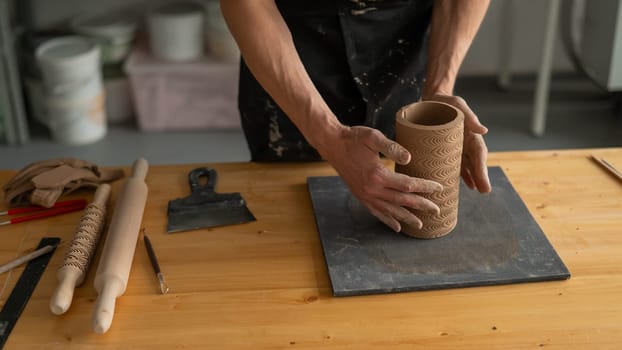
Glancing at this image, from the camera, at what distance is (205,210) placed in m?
1.14

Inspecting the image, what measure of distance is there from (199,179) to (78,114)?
1.86m

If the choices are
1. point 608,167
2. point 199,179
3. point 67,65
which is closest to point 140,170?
point 199,179

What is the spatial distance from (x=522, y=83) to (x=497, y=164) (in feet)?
7.64

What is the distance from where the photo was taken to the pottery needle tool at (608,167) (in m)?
1.21

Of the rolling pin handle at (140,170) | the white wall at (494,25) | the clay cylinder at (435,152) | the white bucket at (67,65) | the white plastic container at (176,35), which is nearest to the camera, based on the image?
the clay cylinder at (435,152)

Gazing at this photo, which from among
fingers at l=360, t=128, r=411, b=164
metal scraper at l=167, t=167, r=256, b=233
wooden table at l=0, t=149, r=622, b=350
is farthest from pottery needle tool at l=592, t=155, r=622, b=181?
metal scraper at l=167, t=167, r=256, b=233

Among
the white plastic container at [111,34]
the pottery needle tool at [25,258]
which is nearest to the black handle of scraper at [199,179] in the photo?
the pottery needle tool at [25,258]

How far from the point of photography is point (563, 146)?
9.43 feet

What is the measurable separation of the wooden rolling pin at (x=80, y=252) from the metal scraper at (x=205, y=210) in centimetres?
11

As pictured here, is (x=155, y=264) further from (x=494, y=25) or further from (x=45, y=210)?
(x=494, y=25)

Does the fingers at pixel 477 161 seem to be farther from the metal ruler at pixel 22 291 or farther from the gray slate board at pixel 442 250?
the metal ruler at pixel 22 291

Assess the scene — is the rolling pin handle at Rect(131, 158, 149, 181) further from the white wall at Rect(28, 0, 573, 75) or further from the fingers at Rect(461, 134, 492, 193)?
the white wall at Rect(28, 0, 573, 75)

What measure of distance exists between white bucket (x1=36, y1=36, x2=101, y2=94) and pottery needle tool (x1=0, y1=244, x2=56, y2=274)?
191 cm

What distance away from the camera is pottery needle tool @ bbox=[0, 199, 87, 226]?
1136 millimetres
